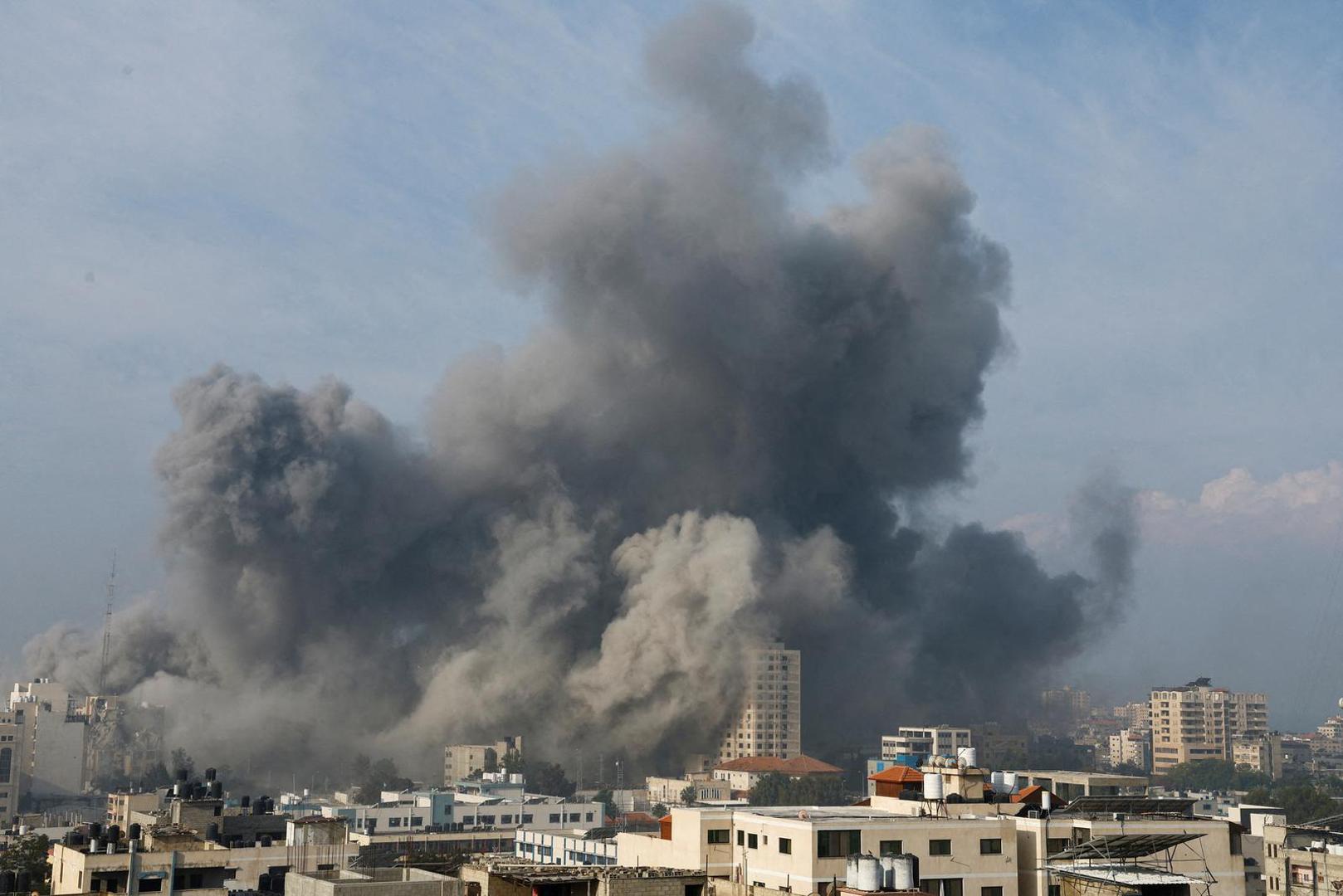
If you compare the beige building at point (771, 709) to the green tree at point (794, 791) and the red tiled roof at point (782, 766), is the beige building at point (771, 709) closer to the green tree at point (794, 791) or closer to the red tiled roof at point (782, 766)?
the red tiled roof at point (782, 766)

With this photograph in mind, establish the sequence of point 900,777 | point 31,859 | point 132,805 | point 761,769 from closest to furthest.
Answer: 1. point 900,777
2. point 31,859
3. point 132,805
4. point 761,769

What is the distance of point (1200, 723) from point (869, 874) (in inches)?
5437

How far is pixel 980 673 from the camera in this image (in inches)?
4486

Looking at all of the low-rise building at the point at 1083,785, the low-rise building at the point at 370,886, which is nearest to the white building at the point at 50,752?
the low-rise building at the point at 1083,785

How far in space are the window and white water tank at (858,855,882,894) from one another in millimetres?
2068

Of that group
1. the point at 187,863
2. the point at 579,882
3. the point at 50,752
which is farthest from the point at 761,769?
the point at 579,882

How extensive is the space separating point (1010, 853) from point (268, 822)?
2425 centimetres

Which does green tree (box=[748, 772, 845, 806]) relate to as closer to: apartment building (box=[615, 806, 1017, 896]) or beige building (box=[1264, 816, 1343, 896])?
beige building (box=[1264, 816, 1343, 896])

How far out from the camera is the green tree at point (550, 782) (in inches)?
3455

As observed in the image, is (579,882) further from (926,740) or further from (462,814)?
(926,740)

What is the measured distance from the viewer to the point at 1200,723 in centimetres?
15138

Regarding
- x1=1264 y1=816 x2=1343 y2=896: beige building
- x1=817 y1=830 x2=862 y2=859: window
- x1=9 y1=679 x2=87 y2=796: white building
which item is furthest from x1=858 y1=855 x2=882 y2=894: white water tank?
x1=9 y1=679 x2=87 y2=796: white building

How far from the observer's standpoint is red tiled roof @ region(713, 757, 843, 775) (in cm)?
9338

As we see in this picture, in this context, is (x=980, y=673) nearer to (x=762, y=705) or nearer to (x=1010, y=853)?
(x=762, y=705)
